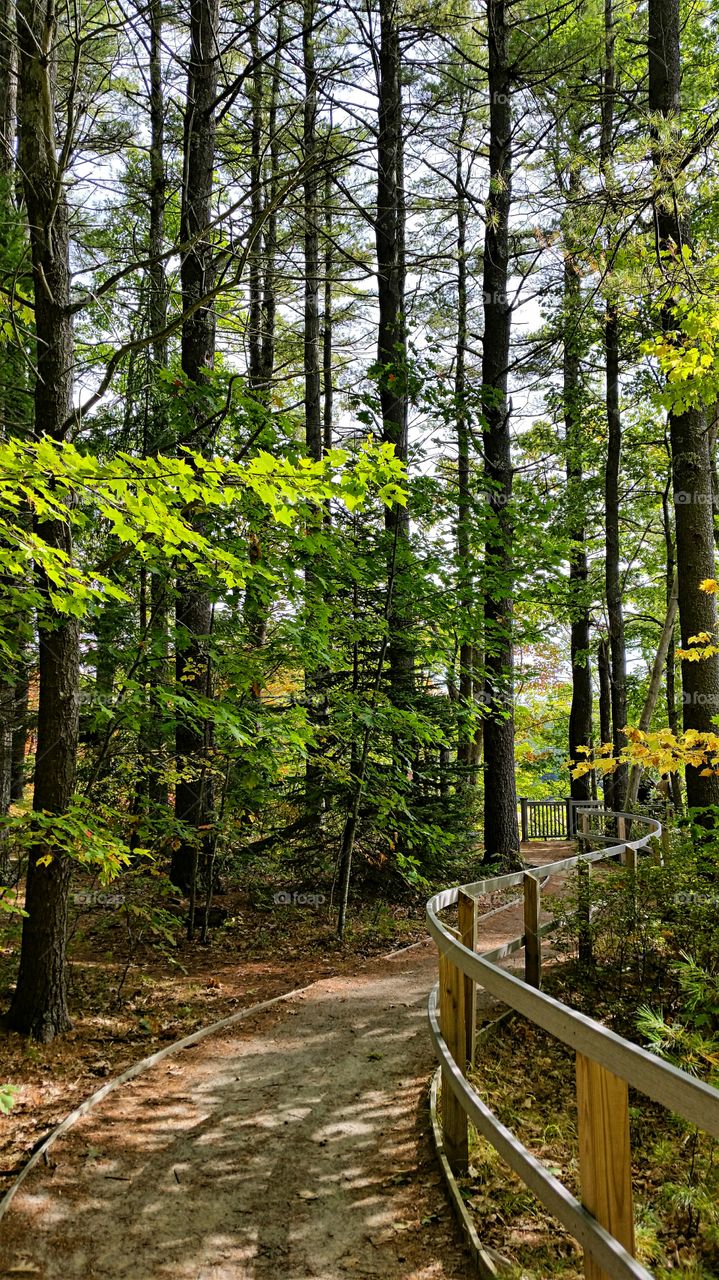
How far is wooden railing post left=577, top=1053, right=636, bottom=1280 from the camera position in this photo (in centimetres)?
214

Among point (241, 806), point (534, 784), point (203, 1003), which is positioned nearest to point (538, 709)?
point (534, 784)

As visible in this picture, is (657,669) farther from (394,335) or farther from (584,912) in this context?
(584,912)

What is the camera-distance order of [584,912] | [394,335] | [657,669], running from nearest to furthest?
1. [584,912]
2. [394,335]
3. [657,669]

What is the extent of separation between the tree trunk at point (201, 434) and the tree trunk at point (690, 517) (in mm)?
4983

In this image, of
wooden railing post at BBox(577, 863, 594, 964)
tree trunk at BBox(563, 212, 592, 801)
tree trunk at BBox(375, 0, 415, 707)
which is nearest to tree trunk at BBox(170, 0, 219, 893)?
tree trunk at BBox(375, 0, 415, 707)

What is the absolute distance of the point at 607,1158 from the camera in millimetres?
2162

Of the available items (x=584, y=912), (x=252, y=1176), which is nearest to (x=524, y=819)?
(x=584, y=912)

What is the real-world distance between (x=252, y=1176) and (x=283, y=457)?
5.18 m

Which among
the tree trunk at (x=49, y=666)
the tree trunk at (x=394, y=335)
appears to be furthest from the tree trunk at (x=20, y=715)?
the tree trunk at (x=394, y=335)

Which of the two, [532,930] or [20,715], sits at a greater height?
[20,715]

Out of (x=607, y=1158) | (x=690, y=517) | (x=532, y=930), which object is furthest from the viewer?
(x=690, y=517)

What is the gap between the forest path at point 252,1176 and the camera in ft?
10.3

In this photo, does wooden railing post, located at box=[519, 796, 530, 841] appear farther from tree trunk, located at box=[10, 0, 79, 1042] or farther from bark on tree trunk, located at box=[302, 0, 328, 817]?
tree trunk, located at box=[10, 0, 79, 1042]

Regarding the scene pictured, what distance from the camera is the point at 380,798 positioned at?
917 centimetres
